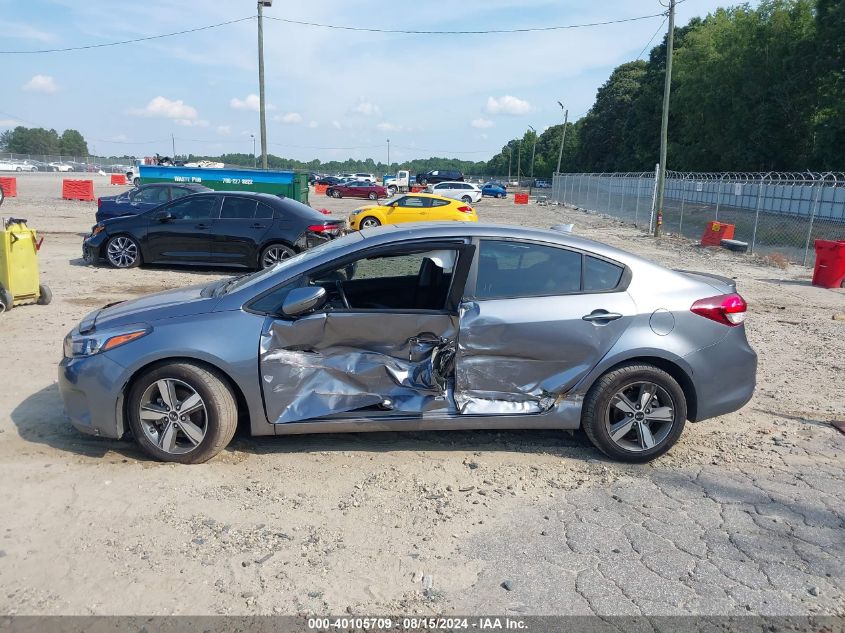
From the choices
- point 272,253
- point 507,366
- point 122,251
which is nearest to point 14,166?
point 122,251

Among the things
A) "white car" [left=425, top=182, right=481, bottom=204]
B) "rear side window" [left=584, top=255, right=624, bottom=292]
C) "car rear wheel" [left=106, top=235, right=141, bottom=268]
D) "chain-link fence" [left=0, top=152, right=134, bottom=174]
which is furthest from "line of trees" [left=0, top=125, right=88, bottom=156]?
"rear side window" [left=584, top=255, right=624, bottom=292]

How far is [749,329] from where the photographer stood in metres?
9.07

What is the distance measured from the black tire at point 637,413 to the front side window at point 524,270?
0.66m

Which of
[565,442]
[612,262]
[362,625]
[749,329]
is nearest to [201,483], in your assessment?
[362,625]

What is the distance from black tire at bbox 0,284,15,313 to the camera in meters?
8.63

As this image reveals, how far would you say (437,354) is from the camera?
15.2 feet

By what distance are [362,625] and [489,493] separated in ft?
4.69

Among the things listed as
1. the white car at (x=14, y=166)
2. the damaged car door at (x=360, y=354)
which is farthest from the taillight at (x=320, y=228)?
the white car at (x=14, y=166)

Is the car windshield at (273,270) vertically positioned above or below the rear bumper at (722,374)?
above

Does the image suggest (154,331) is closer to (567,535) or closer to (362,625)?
(362,625)

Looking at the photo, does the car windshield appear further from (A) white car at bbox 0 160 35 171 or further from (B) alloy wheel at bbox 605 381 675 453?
(A) white car at bbox 0 160 35 171

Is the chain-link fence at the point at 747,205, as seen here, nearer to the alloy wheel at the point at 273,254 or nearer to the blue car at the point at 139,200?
the alloy wheel at the point at 273,254

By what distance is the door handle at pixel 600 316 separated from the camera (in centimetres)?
463

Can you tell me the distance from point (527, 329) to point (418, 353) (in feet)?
2.44
